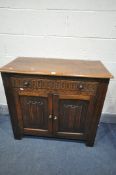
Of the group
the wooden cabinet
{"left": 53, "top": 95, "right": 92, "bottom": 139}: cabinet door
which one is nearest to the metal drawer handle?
the wooden cabinet

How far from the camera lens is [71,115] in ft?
4.58

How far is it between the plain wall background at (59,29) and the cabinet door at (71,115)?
57 cm

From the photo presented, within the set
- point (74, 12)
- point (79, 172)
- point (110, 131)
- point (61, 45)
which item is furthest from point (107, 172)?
point (74, 12)

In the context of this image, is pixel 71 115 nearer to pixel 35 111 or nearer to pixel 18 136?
pixel 35 111

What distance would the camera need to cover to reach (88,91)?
1246 millimetres

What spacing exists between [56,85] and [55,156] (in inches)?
30.6

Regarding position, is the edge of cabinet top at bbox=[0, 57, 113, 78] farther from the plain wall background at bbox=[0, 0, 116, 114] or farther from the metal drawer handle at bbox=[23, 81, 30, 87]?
the plain wall background at bbox=[0, 0, 116, 114]

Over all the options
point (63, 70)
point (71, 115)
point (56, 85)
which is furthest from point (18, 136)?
point (63, 70)

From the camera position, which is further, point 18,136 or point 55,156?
point 18,136

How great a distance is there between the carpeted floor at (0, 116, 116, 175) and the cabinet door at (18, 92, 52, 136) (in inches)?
6.4

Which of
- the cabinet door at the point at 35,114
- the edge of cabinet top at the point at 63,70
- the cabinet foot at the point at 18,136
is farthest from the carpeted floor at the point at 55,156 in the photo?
the edge of cabinet top at the point at 63,70

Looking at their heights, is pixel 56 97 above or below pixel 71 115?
above

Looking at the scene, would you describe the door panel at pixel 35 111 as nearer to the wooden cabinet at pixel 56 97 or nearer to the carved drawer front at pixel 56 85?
the wooden cabinet at pixel 56 97

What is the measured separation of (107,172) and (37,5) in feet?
5.86
